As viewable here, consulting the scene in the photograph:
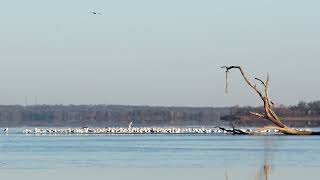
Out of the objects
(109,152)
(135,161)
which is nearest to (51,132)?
(109,152)

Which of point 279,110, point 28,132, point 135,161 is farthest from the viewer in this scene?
point 279,110

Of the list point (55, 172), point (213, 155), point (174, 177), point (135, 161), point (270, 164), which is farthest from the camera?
point (213, 155)

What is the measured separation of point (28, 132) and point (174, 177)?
5100cm

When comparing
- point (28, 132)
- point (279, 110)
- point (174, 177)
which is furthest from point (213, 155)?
point (279, 110)

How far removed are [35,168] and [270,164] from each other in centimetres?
733

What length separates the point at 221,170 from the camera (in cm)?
3128

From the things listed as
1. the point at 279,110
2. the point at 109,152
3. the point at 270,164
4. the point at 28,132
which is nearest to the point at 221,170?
the point at 270,164

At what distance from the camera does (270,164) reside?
33.8 m

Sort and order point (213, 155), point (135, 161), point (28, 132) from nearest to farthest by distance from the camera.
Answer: point (135, 161) < point (213, 155) < point (28, 132)

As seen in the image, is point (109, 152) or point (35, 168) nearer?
point (35, 168)

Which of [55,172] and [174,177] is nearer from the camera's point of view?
[174,177]

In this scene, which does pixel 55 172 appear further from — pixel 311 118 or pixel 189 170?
pixel 311 118

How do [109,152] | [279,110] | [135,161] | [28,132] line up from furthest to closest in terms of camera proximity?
1. [279,110]
2. [28,132]
3. [109,152]
4. [135,161]

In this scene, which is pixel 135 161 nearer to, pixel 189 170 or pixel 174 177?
pixel 189 170
